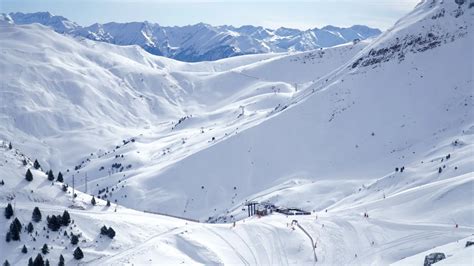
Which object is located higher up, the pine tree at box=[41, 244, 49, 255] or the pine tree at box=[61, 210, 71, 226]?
the pine tree at box=[61, 210, 71, 226]

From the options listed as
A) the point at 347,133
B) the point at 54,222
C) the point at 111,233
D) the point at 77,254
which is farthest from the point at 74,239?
the point at 347,133

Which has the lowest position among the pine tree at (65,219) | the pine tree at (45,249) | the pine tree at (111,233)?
the pine tree at (45,249)

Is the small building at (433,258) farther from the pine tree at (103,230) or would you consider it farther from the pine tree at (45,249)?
the pine tree at (45,249)

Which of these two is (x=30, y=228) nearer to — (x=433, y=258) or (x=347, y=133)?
(x=433, y=258)

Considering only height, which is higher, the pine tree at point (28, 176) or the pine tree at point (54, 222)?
the pine tree at point (28, 176)

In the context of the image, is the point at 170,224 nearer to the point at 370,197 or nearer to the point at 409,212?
the point at 409,212

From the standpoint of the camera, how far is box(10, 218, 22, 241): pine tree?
2345 inches

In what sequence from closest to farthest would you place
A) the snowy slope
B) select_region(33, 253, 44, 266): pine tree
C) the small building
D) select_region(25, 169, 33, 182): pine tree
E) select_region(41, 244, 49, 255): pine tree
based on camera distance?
the small building, select_region(33, 253, 44, 266): pine tree, select_region(41, 244, 49, 255): pine tree, select_region(25, 169, 33, 182): pine tree, the snowy slope

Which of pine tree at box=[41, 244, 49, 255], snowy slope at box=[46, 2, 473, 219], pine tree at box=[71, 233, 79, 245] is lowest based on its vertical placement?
pine tree at box=[41, 244, 49, 255]

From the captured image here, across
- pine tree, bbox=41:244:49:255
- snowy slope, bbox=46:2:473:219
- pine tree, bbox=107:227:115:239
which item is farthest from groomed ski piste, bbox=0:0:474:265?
pine tree, bbox=107:227:115:239

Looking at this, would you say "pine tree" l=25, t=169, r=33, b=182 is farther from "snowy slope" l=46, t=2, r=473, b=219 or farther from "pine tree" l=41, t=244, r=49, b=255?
"snowy slope" l=46, t=2, r=473, b=219

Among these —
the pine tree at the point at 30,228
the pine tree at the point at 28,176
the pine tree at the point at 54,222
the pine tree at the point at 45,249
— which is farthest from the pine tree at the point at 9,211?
the pine tree at the point at 28,176

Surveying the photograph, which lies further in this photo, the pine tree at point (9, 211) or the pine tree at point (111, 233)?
the pine tree at point (9, 211)

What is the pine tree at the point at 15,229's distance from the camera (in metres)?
59.6
